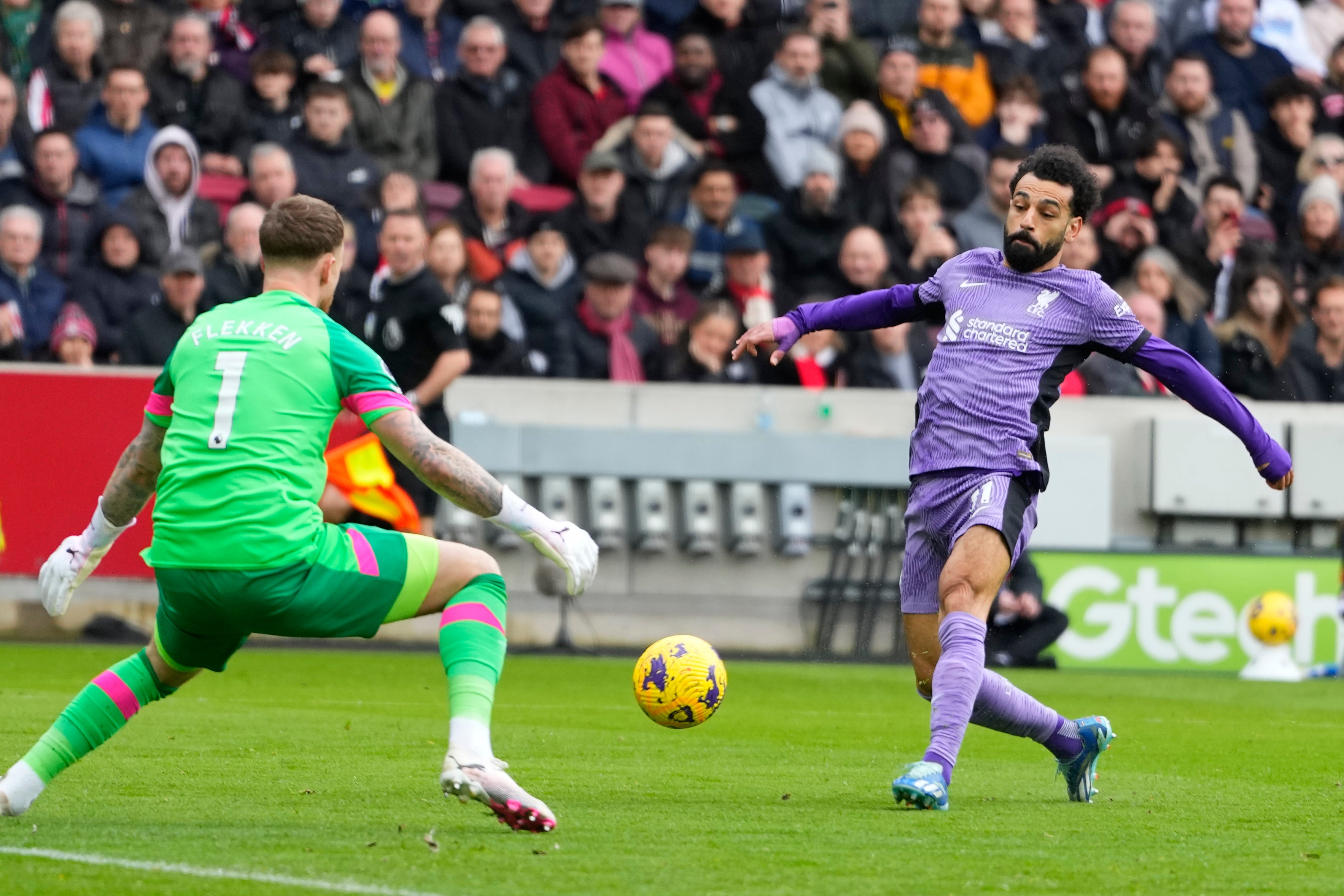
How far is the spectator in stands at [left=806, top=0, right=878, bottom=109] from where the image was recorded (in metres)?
18.1

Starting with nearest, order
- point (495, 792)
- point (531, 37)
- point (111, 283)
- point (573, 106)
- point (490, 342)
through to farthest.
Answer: point (495, 792) < point (111, 283) < point (490, 342) < point (573, 106) < point (531, 37)

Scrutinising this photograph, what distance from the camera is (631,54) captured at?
57.9 ft

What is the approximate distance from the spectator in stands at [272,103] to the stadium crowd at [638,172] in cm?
3

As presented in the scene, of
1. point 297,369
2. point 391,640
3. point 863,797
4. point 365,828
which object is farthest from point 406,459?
point 391,640

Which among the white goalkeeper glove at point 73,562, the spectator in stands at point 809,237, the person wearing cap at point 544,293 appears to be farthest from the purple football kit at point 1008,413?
the spectator in stands at point 809,237

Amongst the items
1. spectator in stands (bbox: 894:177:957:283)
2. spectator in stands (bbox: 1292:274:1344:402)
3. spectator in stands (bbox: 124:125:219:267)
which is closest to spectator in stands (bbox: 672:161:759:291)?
spectator in stands (bbox: 894:177:957:283)

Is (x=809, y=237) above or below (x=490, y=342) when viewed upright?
above

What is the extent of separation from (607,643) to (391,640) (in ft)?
5.38

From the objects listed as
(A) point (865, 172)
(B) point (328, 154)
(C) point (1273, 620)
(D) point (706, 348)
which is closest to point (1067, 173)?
(D) point (706, 348)

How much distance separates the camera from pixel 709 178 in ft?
54.2

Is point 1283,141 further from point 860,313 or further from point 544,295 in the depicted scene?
point 860,313

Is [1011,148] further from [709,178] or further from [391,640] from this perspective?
[391,640]

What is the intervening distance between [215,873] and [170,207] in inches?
436

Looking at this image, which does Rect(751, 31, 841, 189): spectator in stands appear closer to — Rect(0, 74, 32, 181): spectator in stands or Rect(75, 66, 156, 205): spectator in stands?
Rect(75, 66, 156, 205): spectator in stands
